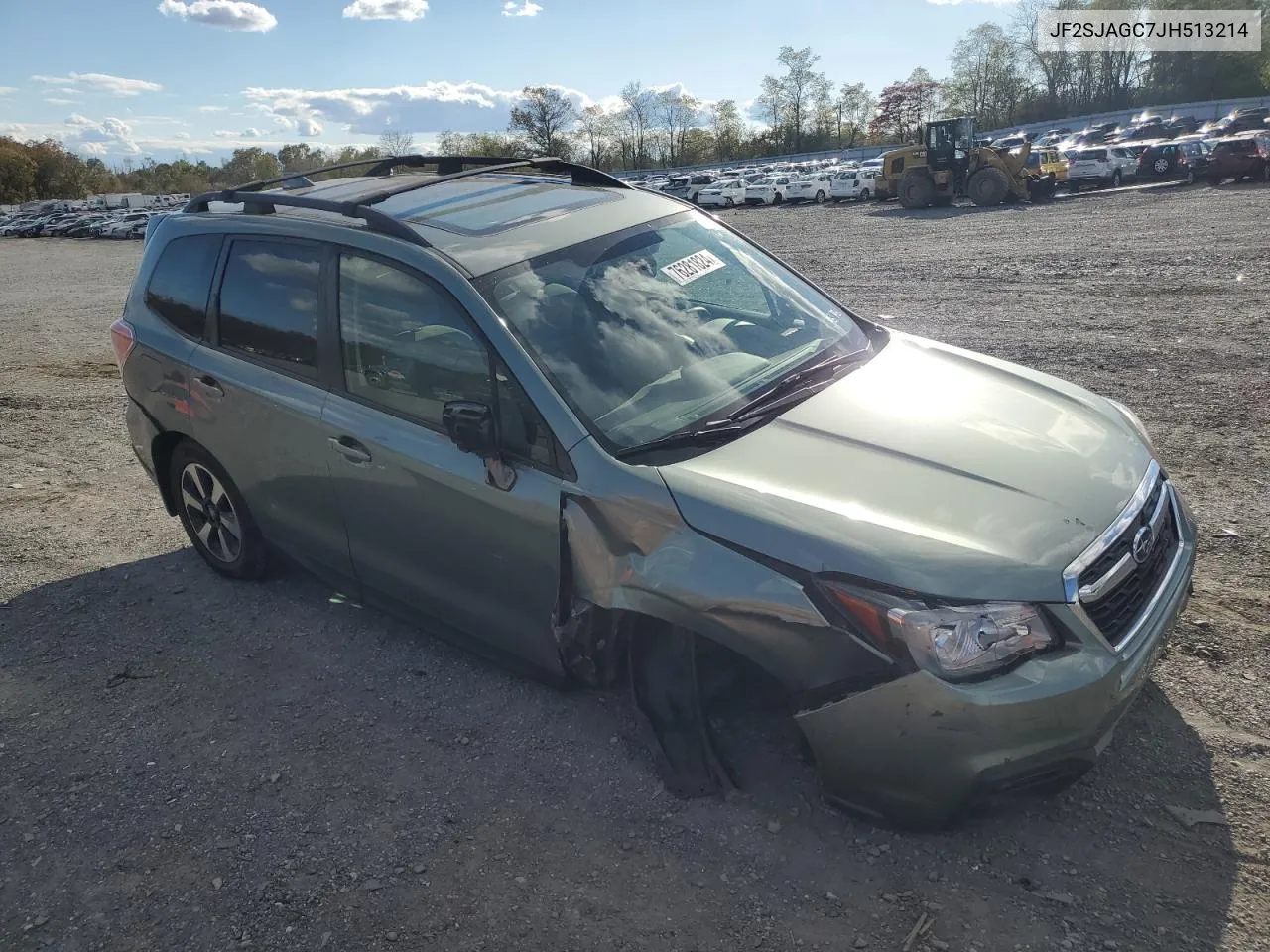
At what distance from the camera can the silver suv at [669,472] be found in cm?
255

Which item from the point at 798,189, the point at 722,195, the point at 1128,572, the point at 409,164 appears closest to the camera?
the point at 1128,572

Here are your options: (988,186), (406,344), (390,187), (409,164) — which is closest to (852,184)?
(988,186)

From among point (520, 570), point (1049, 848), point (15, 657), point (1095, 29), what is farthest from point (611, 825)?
point (1095, 29)

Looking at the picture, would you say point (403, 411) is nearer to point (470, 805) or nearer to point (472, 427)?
point (472, 427)

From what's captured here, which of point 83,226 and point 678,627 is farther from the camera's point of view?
point 83,226

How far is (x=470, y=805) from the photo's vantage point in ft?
10.5

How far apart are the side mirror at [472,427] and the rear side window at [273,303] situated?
102 cm

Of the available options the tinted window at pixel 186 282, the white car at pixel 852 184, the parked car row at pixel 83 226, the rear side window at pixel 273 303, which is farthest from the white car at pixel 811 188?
the rear side window at pixel 273 303

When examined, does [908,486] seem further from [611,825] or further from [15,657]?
[15,657]

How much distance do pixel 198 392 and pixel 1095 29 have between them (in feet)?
301

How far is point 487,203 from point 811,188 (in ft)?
128

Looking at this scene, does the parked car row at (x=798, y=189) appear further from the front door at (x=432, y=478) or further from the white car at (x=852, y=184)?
the front door at (x=432, y=478)

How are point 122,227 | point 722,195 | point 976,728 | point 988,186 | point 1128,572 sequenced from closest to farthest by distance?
point 976,728, point 1128,572, point 988,186, point 722,195, point 122,227

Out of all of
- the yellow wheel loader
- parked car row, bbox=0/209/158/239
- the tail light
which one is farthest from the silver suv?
parked car row, bbox=0/209/158/239
